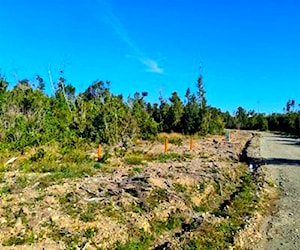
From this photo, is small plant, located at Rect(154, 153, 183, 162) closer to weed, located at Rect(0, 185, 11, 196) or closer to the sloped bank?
the sloped bank

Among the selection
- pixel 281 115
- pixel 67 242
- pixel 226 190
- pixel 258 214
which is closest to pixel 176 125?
pixel 226 190

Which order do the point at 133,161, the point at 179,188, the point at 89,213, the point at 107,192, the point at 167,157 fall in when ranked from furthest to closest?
the point at 167,157, the point at 133,161, the point at 179,188, the point at 107,192, the point at 89,213

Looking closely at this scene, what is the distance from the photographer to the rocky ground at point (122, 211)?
7.73 meters

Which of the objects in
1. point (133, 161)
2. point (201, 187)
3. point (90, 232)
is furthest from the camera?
point (133, 161)

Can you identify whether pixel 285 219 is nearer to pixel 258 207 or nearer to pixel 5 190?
pixel 258 207

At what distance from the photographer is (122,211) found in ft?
30.6

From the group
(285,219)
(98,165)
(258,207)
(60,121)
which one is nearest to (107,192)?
(258,207)

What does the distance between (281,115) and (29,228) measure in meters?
82.9

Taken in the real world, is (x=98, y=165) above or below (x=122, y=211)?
above

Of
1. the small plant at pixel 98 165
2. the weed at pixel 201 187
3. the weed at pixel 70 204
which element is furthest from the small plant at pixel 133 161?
the weed at pixel 70 204

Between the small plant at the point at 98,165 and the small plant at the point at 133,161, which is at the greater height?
the small plant at the point at 133,161

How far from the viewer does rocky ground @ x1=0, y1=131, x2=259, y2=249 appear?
773 centimetres

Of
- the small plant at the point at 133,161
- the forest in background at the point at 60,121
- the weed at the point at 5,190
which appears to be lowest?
the weed at the point at 5,190

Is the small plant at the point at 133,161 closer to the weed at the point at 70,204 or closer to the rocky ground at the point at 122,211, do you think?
the rocky ground at the point at 122,211
